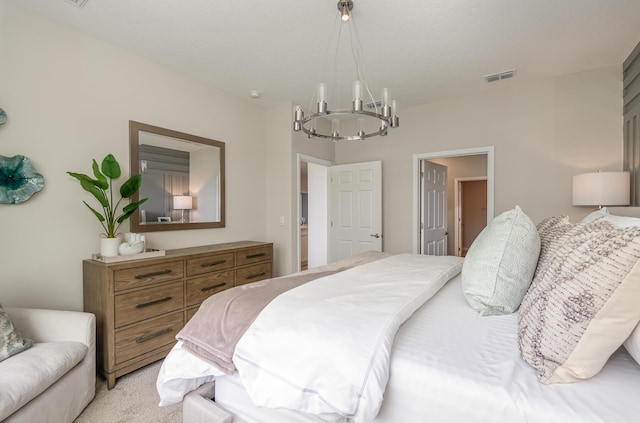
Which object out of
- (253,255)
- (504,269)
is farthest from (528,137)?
(253,255)

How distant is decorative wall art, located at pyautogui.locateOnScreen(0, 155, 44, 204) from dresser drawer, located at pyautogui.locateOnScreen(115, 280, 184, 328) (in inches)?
37.9

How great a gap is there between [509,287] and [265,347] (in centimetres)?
106

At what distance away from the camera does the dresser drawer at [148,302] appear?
2.21m

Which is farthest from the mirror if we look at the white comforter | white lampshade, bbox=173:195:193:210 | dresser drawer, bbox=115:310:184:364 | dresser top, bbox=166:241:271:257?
the white comforter

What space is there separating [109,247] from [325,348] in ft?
6.76

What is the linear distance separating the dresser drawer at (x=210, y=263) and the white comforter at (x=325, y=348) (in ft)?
5.28

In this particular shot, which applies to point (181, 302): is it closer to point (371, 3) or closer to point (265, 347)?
point (265, 347)

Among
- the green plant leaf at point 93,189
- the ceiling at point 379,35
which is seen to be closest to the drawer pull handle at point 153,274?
the green plant leaf at point 93,189

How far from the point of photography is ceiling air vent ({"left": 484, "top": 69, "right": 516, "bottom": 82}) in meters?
3.11

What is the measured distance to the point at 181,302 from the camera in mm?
2615

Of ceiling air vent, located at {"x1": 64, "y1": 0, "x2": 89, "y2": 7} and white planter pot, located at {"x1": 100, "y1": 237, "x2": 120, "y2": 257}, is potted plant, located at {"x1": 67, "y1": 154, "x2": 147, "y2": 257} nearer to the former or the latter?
white planter pot, located at {"x1": 100, "y1": 237, "x2": 120, "y2": 257}

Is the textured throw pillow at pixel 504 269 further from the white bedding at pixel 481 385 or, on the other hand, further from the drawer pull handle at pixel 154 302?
the drawer pull handle at pixel 154 302

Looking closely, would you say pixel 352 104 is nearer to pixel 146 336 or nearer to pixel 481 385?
pixel 481 385

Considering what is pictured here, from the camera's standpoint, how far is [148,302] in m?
2.38
